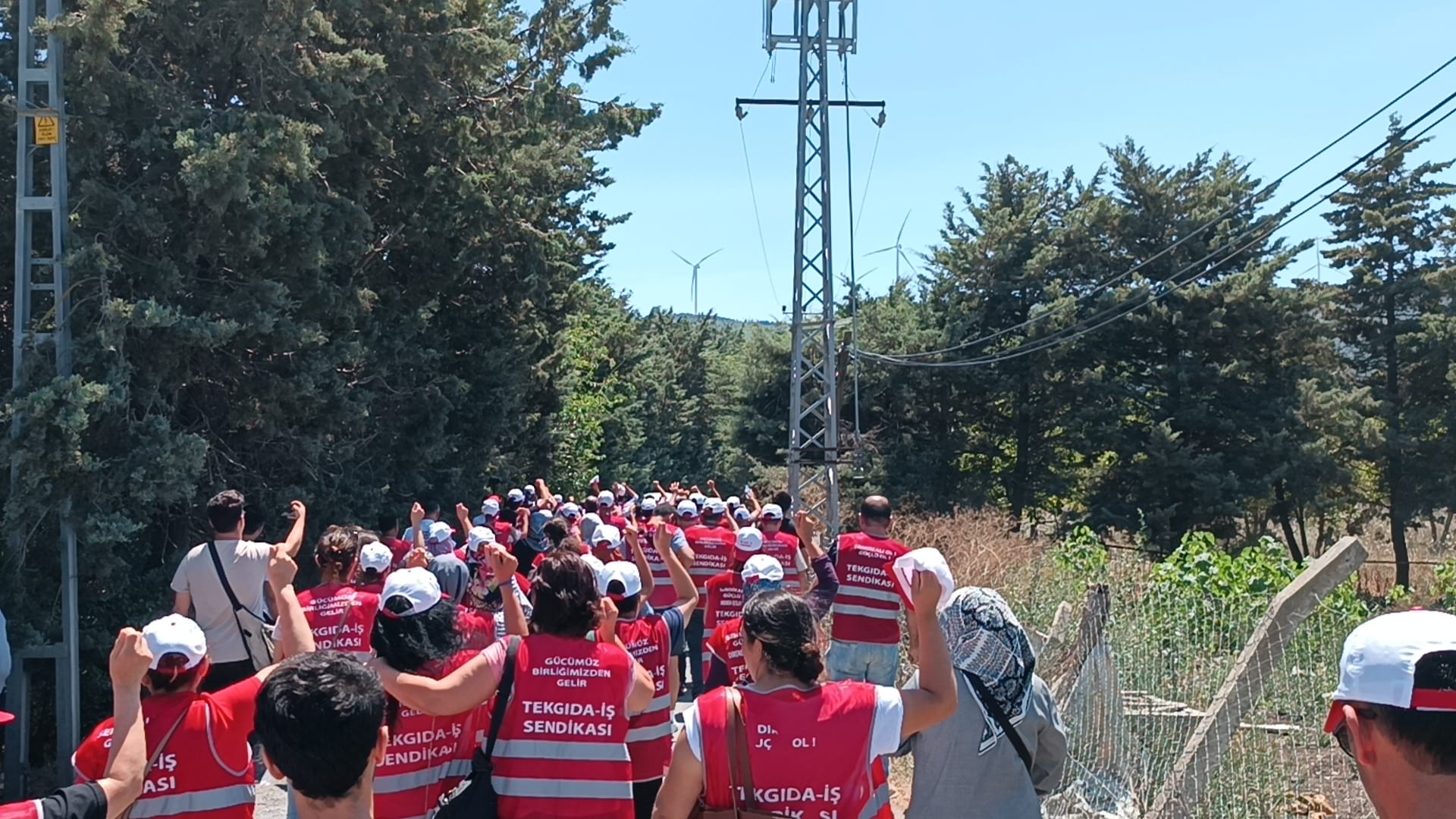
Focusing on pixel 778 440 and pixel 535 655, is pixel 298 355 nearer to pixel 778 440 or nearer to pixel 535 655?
pixel 535 655

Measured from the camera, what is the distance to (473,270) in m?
16.5

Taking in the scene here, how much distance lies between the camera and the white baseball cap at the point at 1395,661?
182cm

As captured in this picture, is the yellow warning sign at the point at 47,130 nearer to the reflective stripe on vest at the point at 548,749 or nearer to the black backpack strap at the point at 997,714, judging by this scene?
the reflective stripe on vest at the point at 548,749

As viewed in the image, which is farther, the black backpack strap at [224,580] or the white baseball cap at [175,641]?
the black backpack strap at [224,580]

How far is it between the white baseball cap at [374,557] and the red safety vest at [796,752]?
9.01 feet

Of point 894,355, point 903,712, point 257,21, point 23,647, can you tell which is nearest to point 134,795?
point 903,712

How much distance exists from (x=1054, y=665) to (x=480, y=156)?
388 inches

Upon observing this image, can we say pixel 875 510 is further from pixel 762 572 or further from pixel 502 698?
pixel 502 698

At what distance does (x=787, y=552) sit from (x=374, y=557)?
4.31 metres

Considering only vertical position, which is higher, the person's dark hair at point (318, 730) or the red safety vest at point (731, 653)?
the person's dark hair at point (318, 730)

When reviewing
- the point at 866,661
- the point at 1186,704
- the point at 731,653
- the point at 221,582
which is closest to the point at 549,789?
the point at 731,653

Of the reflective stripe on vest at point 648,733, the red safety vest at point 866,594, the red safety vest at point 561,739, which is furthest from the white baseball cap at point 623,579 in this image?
the red safety vest at point 866,594

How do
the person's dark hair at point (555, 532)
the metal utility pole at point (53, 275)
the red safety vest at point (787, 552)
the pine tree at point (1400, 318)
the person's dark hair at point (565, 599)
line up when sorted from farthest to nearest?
the pine tree at point (1400, 318), the red safety vest at point (787, 552), the metal utility pole at point (53, 275), the person's dark hair at point (555, 532), the person's dark hair at point (565, 599)

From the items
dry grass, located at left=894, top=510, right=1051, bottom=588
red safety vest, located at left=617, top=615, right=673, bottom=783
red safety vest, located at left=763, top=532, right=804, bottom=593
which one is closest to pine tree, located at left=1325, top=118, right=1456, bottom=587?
dry grass, located at left=894, top=510, right=1051, bottom=588
